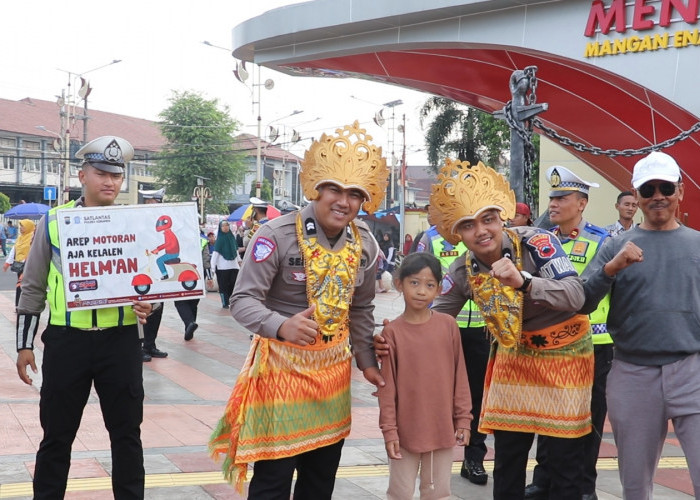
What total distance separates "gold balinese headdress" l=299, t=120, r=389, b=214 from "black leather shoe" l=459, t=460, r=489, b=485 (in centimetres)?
236

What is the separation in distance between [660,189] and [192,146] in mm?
51505

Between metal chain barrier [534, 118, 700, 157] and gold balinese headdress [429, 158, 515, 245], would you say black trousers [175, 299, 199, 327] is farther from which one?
gold balinese headdress [429, 158, 515, 245]

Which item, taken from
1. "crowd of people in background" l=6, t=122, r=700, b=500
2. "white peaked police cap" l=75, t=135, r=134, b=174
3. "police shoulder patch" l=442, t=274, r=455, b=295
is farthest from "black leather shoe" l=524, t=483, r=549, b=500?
"white peaked police cap" l=75, t=135, r=134, b=174

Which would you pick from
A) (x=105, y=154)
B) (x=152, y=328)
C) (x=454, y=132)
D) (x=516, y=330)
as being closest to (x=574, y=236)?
(x=516, y=330)

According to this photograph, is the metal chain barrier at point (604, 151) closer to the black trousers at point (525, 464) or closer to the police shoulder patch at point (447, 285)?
the police shoulder patch at point (447, 285)

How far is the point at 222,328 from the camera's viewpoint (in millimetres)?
13391

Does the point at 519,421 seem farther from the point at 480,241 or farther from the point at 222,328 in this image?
the point at 222,328

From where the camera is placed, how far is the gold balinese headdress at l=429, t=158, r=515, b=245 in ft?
12.6

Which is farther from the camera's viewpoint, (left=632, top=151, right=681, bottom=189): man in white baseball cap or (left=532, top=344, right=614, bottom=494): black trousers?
(left=532, top=344, right=614, bottom=494): black trousers

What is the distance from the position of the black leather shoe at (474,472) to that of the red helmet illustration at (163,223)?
2.56m

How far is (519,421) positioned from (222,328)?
972cm

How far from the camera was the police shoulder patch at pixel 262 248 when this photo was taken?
3482 millimetres

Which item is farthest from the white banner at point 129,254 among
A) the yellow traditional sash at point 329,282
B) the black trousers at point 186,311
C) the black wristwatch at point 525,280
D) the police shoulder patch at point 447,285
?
the black trousers at point 186,311

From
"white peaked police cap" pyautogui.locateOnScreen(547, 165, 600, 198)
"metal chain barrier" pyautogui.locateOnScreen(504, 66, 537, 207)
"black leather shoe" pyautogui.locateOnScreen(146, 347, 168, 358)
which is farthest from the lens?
"black leather shoe" pyautogui.locateOnScreen(146, 347, 168, 358)
